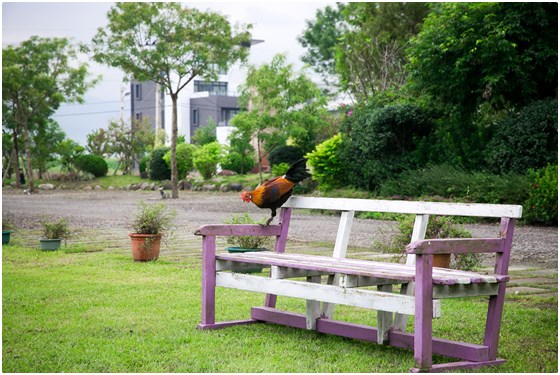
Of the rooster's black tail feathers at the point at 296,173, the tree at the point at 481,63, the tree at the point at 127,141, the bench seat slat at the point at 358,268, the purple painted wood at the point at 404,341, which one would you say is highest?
the tree at the point at 481,63

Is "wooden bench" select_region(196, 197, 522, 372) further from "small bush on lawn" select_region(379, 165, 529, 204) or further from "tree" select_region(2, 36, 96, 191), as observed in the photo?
"tree" select_region(2, 36, 96, 191)

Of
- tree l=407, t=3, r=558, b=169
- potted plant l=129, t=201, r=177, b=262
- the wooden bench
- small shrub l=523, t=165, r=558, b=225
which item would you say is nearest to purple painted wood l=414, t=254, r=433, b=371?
the wooden bench

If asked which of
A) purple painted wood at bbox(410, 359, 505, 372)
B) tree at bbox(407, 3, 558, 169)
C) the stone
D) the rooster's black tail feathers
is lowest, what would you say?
the stone

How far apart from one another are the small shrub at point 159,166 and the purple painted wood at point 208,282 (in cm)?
3293

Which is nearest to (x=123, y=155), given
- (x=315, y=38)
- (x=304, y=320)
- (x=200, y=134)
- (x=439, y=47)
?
(x=200, y=134)

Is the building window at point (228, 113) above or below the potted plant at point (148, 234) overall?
above

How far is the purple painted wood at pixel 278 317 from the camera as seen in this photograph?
568cm

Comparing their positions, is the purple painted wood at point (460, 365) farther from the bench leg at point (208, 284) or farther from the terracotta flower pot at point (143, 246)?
the terracotta flower pot at point (143, 246)

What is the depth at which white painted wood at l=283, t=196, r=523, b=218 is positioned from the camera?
483 cm

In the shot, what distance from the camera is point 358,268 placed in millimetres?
4887

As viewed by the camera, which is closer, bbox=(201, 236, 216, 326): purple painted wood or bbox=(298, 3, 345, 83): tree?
bbox=(201, 236, 216, 326): purple painted wood

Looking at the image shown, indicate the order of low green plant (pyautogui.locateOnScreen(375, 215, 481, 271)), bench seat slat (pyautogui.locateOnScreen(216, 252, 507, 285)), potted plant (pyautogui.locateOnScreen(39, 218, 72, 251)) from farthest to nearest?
potted plant (pyautogui.locateOnScreen(39, 218, 72, 251))
low green plant (pyautogui.locateOnScreen(375, 215, 481, 271))
bench seat slat (pyautogui.locateOnScreen(216, 252, 507, 285))

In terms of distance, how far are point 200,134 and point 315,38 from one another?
10569mm

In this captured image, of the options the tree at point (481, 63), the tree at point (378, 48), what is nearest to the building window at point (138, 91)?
the tree at point (378, 48)
